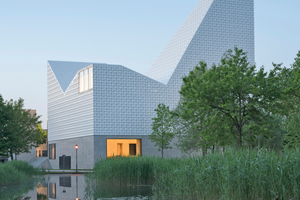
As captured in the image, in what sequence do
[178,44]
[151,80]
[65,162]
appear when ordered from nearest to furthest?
[151,80] < [178,44] < [65,162]

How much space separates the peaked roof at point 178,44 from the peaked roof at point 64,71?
46.4ft

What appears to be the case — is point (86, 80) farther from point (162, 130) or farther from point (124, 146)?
point (162, 130)

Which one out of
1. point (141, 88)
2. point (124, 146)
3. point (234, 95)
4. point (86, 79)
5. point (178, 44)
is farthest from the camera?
point (178, 44)

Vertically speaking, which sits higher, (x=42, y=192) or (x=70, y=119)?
(x=70, y=119)

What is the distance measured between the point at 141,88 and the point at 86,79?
23.0ft

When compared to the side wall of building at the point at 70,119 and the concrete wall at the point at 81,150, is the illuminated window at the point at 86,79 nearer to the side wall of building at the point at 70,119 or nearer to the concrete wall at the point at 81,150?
the side wall of building at the point at 70,119

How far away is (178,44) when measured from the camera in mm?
55062

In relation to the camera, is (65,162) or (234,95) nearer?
(234,95)

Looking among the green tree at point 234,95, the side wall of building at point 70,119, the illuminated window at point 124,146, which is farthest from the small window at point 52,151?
the green tree at point 234,95

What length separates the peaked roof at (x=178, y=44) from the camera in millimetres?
53125

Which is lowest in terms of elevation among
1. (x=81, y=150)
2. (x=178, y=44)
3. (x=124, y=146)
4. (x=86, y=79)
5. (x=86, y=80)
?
(x=81, y=150)

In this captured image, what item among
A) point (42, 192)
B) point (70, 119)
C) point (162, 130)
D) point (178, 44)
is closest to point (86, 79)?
point (70, 119)

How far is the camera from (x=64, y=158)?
5709 cm

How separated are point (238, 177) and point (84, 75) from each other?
139ft
